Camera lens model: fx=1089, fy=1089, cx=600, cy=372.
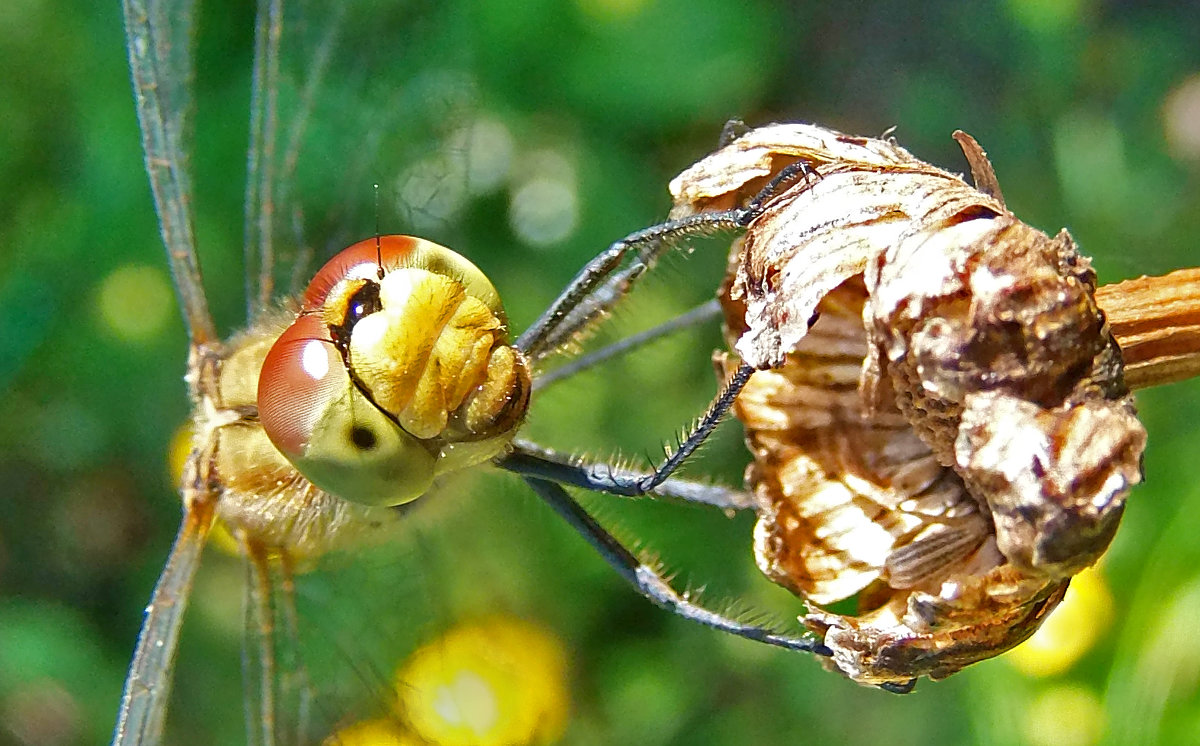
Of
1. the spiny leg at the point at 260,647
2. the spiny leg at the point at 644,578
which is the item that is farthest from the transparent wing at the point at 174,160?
the spiny leg at the point at 644,578

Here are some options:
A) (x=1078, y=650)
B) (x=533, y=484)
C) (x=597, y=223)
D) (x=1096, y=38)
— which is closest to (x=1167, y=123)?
(x=1096, y=38)

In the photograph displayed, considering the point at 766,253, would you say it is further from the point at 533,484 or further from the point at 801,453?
the point at 533,484

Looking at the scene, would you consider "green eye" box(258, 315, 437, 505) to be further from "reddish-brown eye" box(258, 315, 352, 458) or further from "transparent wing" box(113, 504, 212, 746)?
"transparent wing" box(113, 504, 212, 746)

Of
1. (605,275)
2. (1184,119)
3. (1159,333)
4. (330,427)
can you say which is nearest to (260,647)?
(330,427)

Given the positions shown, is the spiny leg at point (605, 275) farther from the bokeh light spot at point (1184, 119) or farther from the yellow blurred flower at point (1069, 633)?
the bokeh light spot at point (1184, 119)

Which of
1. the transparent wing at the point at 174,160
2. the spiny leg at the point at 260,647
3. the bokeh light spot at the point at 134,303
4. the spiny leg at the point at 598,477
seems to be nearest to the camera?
the spiny leg at the point at 598,477

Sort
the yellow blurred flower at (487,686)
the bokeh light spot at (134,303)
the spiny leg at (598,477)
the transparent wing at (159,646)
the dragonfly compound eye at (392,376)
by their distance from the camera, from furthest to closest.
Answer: the bokeh light spot at (134,303) → the yellow blurred flower at (487,686) → the transparent wing at (159,646) → the spiny leg at (598,477) → the dragonfly compound eye at (392,376)
